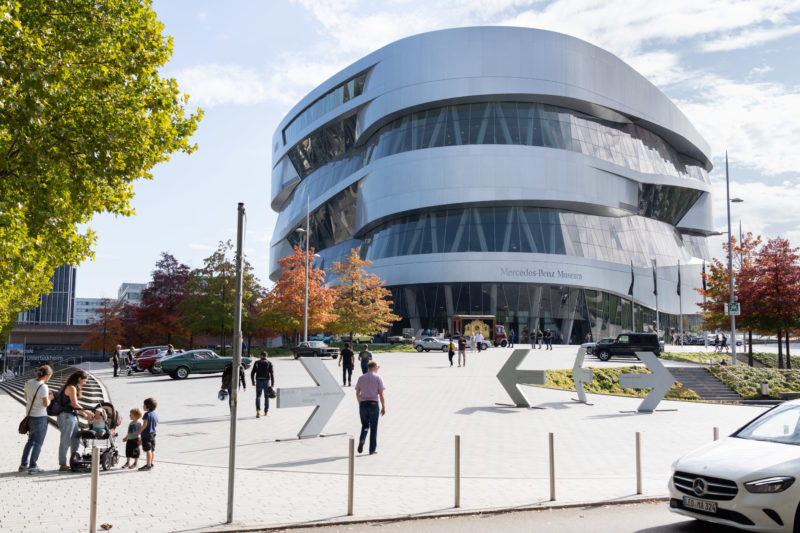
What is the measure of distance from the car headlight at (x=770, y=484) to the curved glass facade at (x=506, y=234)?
5742 centimetres

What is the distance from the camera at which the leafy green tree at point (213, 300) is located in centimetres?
4850

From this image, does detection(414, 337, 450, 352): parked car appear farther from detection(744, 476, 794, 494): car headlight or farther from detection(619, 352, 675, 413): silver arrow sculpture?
detection(744, 476, 794, 494): car headlight

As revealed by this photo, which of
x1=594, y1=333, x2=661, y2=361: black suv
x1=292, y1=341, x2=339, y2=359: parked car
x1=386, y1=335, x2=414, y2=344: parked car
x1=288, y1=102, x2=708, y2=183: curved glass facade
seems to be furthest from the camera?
x1=288, y1=102, x2=708, y2=183: curved glass facade

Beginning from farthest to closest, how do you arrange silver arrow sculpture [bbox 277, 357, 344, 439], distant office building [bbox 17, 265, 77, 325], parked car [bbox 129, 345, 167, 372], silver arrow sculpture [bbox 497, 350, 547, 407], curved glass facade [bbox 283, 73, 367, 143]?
distant office building [bbox 17, 265, 77, 325] → curved glass facade [bbox 283, 73, 367, 143] → parked car [bbox 129, 345, 167, 372] → silver arrow sculpture [bbox 497, 350, 547, 407] → silver arrow sculpture [bbox 277, 357, 344, 439]

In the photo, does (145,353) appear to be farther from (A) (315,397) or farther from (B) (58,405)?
(B) (58,405)

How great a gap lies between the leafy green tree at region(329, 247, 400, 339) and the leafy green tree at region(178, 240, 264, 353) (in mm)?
7091

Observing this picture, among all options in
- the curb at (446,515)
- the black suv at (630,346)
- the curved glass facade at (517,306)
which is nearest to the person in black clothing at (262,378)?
the curb at (446,515)

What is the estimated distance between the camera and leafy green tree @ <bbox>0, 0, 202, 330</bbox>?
896 cm

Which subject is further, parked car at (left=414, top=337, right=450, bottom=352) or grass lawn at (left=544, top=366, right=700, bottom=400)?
parked car at (left=414, top=337, right=450, bottom=352)

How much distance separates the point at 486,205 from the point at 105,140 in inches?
2236

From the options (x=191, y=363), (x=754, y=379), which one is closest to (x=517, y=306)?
(x=754, y=379)

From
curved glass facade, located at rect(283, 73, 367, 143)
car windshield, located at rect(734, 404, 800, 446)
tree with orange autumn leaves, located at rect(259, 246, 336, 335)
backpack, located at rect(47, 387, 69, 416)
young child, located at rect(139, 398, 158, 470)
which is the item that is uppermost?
curved glass facade, located at rect(283, 73, 367, 143)

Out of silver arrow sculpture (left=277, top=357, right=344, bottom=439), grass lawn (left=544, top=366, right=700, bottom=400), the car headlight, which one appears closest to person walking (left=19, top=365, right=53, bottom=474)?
silver arrow sculpture (left=277, top=357, right=344, bottom=439)

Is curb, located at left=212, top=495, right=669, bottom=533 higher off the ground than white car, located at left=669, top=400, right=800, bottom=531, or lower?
lower
